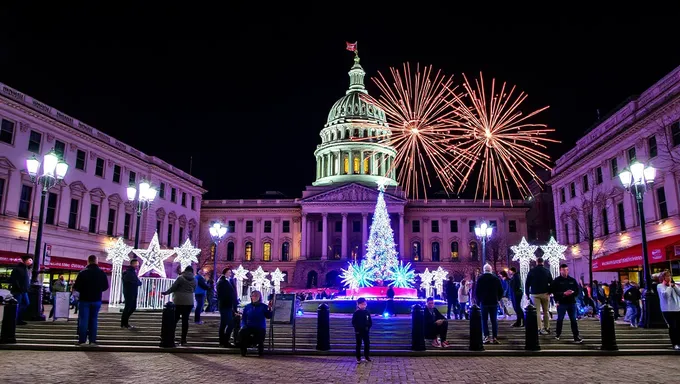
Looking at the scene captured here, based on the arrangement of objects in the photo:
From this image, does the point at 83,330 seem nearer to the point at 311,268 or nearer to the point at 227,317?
the point at 227,317

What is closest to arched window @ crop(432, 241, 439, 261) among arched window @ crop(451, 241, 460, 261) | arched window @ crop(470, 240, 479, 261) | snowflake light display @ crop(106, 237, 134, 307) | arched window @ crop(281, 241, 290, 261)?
arched window @ crop(451, 241, 460, 261)

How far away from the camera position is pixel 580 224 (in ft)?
156

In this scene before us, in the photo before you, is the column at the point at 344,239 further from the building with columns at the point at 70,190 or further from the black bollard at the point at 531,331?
the black bollard at the point at 531,331

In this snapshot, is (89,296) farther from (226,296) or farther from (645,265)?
(645,265)

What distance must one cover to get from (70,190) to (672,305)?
41.7 meters

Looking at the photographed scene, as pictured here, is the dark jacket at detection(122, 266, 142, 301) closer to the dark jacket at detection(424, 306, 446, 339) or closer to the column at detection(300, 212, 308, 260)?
the dark jacket at detection(424, 306, 446, 339)

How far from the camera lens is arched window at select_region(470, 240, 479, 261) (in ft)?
254

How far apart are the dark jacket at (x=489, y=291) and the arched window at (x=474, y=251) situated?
66017 millimetres

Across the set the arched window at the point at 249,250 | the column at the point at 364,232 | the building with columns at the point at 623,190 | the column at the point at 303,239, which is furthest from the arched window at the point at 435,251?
the arched window at the point at 249,250

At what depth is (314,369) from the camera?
34.4ft

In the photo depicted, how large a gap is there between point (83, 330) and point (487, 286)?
9.83 metres

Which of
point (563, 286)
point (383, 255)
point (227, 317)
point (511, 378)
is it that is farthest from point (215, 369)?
point (383, 255)

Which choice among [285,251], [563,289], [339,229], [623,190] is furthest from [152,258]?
[285,251]

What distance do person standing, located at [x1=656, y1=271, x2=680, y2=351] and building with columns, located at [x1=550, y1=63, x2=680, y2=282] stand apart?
15.0m
